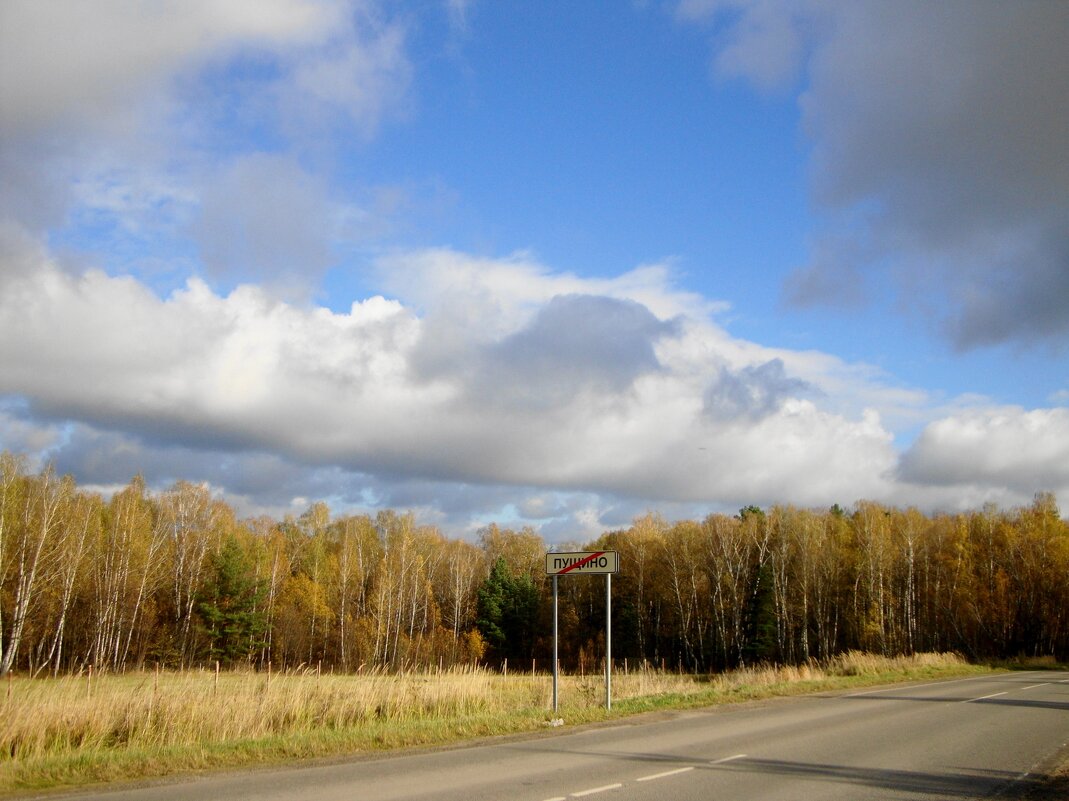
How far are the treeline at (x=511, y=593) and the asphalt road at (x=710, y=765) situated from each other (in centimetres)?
3628

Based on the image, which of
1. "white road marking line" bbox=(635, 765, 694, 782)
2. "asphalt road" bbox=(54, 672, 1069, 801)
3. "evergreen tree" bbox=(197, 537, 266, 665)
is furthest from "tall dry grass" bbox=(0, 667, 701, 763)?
"evergreen tree" bbox=(197, 537, 266, 665)

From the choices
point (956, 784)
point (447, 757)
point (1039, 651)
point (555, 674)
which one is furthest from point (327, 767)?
point (1039, 651)

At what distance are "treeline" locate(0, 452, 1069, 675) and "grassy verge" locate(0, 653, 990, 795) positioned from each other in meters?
31.1

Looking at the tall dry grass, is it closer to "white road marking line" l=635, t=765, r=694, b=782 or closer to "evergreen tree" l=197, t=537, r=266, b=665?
"white road marking line" l=635, t=765, r=694, b=782

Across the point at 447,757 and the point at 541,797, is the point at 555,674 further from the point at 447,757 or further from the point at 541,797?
the point at 541,797

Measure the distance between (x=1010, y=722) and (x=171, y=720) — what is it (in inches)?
651

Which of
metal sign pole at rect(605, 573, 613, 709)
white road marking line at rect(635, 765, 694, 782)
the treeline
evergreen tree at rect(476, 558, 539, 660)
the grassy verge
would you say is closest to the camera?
white road marking line at rect(635, 765, 694, 782)

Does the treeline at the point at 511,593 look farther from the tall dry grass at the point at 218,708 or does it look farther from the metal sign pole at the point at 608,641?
the metal sign pole at the point at 608,641

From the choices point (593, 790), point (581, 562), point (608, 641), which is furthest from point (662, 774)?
point (608, 641)

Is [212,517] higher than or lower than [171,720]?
higher

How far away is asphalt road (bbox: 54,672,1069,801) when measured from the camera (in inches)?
368

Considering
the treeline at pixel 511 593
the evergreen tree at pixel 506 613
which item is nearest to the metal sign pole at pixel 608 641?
the treeline at pixel 511 593

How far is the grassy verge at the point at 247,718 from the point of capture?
11.3m

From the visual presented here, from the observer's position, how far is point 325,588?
240 feet
